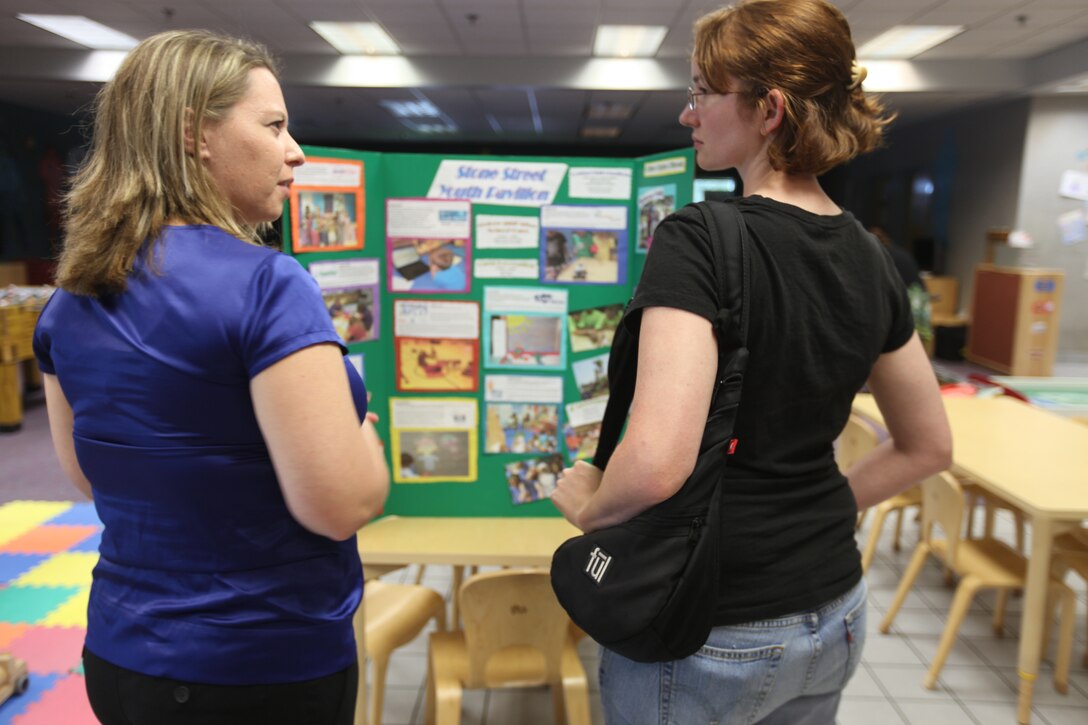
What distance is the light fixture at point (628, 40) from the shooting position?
7.81 metres

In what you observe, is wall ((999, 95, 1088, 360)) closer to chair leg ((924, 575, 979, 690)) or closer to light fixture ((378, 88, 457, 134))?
light fixture ((378, 88, 457, 134))

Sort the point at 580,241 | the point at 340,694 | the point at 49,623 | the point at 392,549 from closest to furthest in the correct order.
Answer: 1. the point at 340,694
2. the point at 392,549
3. the point at 580,241
4. the point at 49,623

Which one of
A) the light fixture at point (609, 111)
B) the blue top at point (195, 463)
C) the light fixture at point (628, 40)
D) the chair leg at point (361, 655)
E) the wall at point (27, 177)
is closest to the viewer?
the blue top at point (195, 463)

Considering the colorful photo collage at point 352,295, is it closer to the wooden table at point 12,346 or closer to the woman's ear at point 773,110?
the woman's ear at point 773,110

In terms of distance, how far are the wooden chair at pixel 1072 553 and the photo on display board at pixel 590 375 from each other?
1.91 m

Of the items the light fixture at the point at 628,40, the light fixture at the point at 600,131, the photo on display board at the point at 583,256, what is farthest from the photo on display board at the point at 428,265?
the light fixture at the point at 600,131

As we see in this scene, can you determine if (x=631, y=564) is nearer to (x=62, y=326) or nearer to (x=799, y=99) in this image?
(x=799, y=99)

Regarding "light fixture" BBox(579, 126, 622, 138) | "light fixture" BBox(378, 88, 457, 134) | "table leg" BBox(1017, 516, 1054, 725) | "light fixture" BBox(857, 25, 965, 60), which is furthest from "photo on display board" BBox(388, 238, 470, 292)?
"light fixture" BBox(579, 126, 622, 138)

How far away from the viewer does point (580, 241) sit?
2.21 metres

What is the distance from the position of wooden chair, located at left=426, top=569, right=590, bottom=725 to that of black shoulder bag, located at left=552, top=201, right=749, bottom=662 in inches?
37.4

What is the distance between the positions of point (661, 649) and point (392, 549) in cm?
126

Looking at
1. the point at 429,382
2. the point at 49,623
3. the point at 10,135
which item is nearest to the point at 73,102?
the point at 10,135

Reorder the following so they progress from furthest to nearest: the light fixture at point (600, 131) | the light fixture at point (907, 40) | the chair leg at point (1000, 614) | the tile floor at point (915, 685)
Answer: the light fixture at point (600, 131)
the light fixture at point (907, 40)
the chair leg at point (1000, 614)
the tile floor at point (915, 685)

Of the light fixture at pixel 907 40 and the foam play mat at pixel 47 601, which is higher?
the light fixture at pixel 907 40
